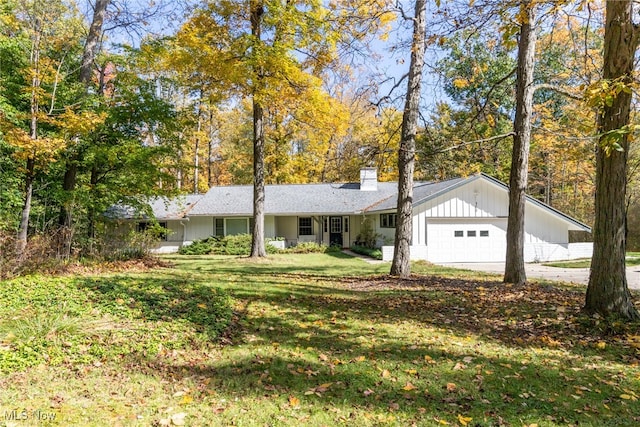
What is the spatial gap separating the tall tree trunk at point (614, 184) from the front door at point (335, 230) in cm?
2044

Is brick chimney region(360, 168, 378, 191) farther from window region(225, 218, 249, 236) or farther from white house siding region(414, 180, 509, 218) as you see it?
white house siding region(414, 180, 509, 218)

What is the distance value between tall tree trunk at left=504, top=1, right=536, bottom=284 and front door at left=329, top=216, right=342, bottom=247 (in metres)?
16.7

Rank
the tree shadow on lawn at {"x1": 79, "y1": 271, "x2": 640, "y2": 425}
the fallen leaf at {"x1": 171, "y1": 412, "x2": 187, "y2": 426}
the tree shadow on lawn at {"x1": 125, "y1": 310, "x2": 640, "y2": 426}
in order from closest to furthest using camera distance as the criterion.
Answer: the fallen leaf at {"x1": 171, "y1": 412, "x2": 187, "y2": 426} < the tree shadow on lawn at {"x1": 125, "y1": 310, "x2": 640, "y2": 426} < the tree shadow on lawn at {"x1": 79, "y1": 271, "x2": 640, "y2": 425}

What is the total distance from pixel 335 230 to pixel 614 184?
20.8 m

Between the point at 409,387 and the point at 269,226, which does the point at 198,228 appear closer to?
the point at 269,226

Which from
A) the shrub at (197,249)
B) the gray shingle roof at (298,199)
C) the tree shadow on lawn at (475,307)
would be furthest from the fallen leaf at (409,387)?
the shrub at (197,249)

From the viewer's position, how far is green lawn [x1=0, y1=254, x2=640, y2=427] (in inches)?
133

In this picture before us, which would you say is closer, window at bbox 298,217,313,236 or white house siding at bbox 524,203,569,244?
white house siding at bbox 524,203,569,244

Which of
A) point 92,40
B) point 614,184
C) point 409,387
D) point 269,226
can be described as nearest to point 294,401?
point 409,387

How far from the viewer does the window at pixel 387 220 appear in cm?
2096

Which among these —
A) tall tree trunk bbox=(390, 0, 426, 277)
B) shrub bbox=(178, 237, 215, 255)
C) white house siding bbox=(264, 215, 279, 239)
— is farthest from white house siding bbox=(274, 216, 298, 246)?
tall tree trunk bbox=(390, 0, 426, 277)

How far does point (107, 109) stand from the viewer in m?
11.5

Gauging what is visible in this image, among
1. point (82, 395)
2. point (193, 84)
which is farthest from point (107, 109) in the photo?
point (82, 395)

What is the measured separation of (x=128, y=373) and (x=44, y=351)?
3.10 feet
